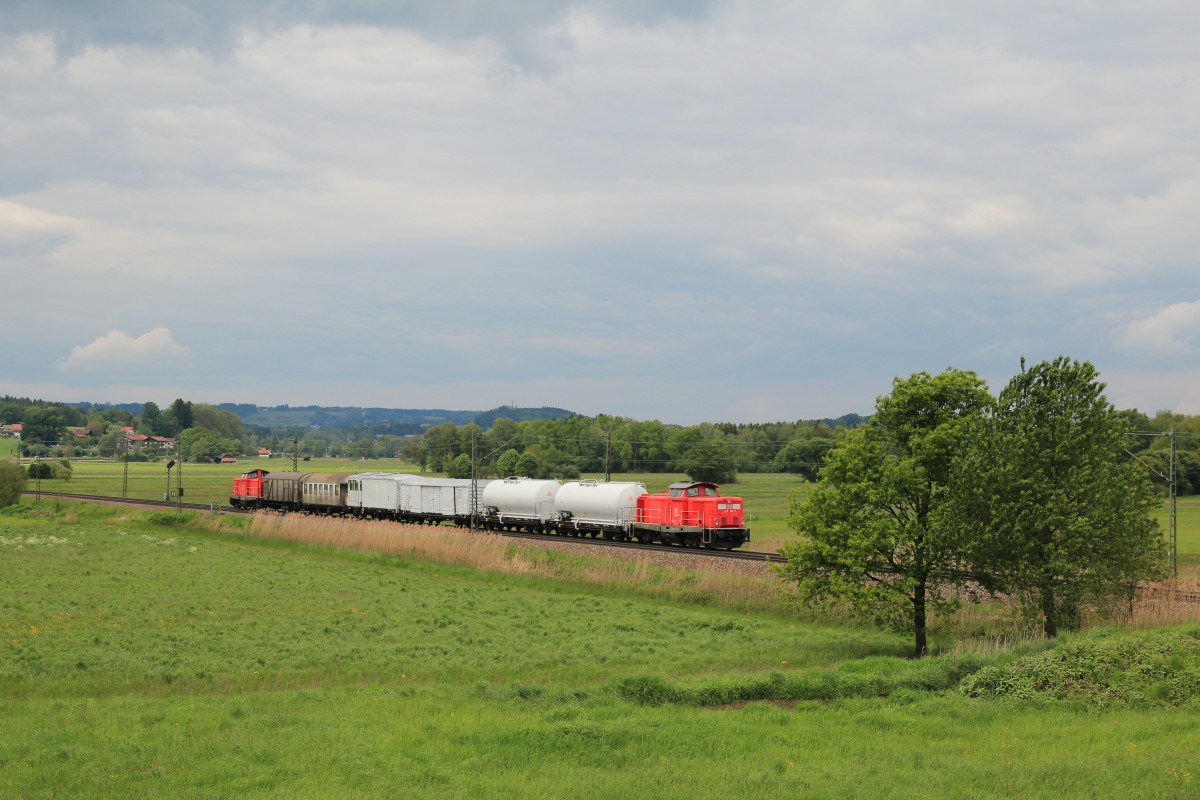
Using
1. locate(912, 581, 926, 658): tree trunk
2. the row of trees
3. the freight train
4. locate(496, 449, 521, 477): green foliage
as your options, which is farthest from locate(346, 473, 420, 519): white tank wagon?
locate(912, 581, 926, 658): tree trunk

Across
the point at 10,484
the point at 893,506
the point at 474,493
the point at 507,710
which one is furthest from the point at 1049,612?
the point at 10,484

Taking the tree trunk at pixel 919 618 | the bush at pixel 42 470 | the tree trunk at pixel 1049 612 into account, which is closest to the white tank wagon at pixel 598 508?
the tree trunk at pixel 919 618

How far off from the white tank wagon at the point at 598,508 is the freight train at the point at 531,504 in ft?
0.21

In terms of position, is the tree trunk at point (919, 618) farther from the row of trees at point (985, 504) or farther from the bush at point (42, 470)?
the bush at point (42, 470)

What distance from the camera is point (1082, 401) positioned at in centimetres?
2841

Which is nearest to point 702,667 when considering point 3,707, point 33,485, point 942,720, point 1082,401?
A: point 942,720

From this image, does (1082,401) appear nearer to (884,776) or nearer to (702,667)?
(702,667)

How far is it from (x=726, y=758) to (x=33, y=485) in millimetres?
144312

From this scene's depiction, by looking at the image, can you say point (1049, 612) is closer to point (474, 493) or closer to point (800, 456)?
point (474, 493)

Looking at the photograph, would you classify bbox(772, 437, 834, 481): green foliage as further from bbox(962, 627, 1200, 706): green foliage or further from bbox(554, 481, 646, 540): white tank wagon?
bbox(962, 627, 1200, 706): green foliage

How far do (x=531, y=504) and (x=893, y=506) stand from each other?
43.0 metres

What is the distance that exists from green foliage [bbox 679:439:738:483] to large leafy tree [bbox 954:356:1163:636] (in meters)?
86.7

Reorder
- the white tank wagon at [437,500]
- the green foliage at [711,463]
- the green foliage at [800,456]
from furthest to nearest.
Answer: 1. the green foliage at [711,463]
2. the green foliage at [800,456]
3. the white tank wagon at [437,500]

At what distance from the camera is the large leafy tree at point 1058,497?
A: 27719 millimetres
